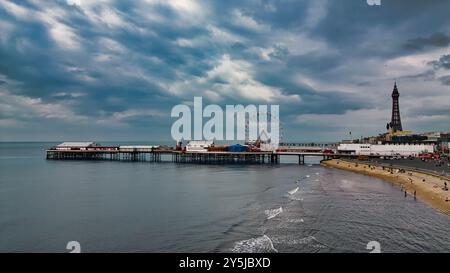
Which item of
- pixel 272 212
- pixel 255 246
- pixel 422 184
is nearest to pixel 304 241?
pixel 255 246

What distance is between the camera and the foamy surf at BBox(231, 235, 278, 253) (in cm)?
2773

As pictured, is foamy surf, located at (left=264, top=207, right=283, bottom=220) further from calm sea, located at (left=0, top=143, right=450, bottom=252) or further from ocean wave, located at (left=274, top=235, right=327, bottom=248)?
ocean wave, located at (left=274, top=235, right=327, bottom=248)

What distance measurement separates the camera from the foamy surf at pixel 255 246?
27.7 m

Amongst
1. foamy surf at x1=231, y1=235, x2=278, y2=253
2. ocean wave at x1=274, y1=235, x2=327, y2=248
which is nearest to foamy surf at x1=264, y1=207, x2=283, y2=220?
ocean wave at x1=274, y1=235, x2=327, y2=248

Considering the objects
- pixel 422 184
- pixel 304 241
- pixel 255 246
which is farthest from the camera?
pixel 422 184

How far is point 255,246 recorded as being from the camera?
94.7ft

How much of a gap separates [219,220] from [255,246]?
34.4 feet

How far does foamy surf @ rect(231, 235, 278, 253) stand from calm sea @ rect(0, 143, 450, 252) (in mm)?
80

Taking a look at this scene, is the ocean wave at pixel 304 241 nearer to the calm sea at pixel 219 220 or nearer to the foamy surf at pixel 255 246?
the calm sea at pixel 219 220

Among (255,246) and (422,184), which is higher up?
(422,184)

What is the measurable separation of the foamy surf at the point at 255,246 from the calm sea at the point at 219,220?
0.26ft

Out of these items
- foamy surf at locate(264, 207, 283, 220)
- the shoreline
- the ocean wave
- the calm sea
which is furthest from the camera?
the shoreline

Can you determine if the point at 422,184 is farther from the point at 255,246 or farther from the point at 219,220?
the point at 255,246
